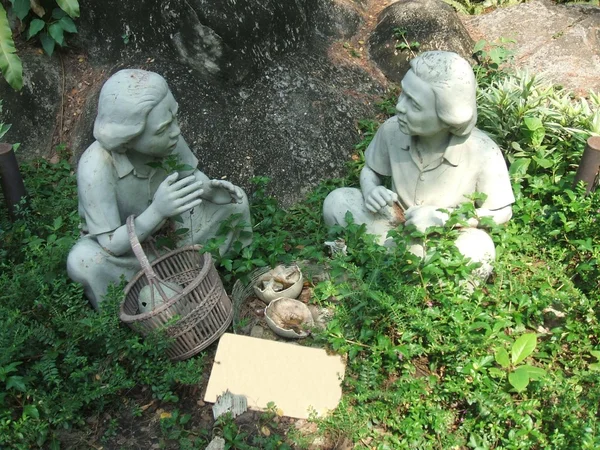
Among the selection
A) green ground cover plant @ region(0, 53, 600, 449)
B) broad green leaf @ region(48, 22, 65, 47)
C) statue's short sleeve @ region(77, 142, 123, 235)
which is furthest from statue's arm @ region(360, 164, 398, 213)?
broad green leaf @ region(48, 22, 65, 47)

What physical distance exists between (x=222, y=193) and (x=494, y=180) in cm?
165

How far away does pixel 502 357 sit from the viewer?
3.08 m

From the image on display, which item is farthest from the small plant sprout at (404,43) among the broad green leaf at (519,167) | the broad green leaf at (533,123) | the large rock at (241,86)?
the broad green leaf at (519,167)

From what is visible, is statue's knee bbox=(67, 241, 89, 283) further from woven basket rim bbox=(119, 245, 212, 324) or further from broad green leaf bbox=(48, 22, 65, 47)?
broad green leaf bbox=(48, 22, 65, 47)

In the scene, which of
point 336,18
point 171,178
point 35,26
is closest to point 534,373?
point 171,178

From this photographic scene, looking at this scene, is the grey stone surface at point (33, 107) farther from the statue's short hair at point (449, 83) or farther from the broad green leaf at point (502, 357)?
the broad green leaf at point (502, 357)

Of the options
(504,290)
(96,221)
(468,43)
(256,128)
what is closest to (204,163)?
(256,128)

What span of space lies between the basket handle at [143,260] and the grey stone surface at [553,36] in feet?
12.7

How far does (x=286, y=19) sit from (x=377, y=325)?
10.1 ft

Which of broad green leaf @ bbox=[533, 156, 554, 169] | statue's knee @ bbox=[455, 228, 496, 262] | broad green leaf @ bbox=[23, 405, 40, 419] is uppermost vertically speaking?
broad green leaf @ bbox=[23, 405, 40, 419]

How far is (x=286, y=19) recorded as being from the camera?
532 centimetres

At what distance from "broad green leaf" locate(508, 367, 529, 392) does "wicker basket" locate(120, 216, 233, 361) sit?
1.58m

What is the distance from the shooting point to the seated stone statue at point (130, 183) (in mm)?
3189

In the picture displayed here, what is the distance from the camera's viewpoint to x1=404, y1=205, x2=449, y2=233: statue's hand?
365cm
